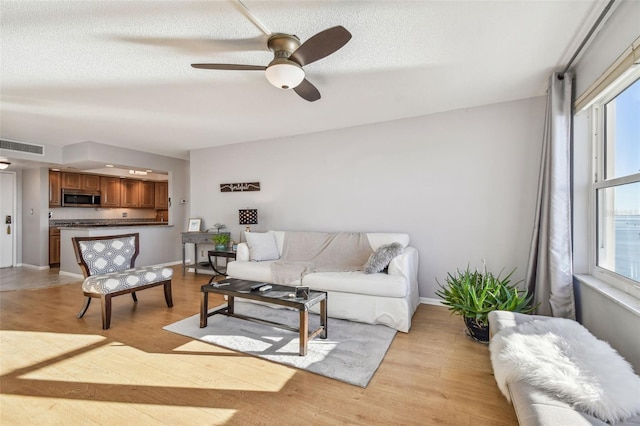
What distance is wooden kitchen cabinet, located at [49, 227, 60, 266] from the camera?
634cm

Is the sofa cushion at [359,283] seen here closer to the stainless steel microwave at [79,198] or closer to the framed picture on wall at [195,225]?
the framed picture on wall at [195,225]

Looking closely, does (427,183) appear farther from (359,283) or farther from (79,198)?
(79,198)

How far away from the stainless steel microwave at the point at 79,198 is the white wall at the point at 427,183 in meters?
4.83

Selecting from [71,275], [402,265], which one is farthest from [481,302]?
[71,275]

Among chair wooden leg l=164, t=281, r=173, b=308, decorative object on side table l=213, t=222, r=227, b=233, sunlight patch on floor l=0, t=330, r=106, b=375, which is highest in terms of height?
decorative object on side table l=213, t=222, r=227, b=233

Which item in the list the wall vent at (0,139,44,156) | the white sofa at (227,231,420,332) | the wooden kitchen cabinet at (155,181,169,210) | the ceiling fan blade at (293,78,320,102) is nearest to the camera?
the ceiling fan blade at (293,78,320,102)

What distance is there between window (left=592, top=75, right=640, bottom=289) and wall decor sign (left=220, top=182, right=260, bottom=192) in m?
4.30

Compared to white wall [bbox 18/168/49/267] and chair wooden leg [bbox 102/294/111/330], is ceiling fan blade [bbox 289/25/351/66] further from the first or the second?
white wall [bbox 18/168/49/267]

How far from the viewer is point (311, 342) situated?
2.63 m

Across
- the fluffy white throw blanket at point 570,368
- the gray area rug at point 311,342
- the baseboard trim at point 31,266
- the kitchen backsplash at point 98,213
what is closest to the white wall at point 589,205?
the fluffy white throw blanket at point 570,368

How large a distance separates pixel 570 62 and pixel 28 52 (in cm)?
430

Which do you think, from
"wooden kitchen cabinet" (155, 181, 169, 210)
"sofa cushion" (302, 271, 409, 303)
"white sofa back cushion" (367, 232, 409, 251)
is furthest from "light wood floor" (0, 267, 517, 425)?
"wooden kitchen cabinet" (155, 181, 169, 210)

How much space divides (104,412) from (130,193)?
7598 mm

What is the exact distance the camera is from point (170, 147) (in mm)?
5574
